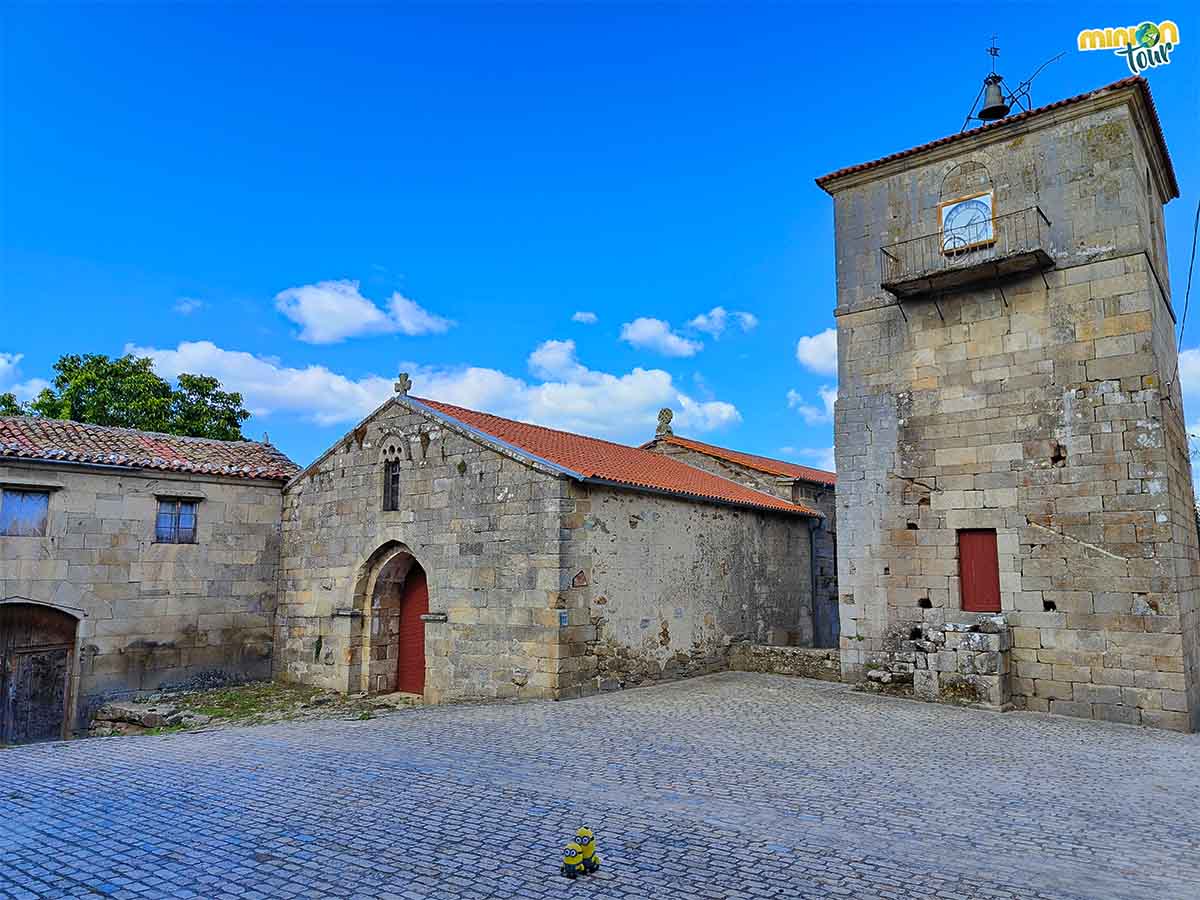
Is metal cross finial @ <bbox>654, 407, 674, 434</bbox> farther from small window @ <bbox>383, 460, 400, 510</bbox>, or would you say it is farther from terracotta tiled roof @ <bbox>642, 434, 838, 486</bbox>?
small window @ <bbox>383, 460, 400, 510</bbox>

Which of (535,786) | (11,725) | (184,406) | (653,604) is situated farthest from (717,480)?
(184,406)

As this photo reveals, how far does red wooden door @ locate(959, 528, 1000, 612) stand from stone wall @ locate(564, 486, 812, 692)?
4.98m

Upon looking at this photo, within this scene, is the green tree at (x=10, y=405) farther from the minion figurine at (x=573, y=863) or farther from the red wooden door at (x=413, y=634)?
the minion figurine at (x=573, y=863)

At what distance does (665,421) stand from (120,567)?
14.8 m

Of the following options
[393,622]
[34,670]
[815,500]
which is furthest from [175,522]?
[815,500]

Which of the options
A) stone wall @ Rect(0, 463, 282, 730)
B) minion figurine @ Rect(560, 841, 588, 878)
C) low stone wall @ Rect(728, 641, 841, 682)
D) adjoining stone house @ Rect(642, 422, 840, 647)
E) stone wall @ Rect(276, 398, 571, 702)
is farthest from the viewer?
adjoining stone house @ Rect(642, 422, 840, 647)

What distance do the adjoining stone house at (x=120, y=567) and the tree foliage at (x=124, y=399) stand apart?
11.2m

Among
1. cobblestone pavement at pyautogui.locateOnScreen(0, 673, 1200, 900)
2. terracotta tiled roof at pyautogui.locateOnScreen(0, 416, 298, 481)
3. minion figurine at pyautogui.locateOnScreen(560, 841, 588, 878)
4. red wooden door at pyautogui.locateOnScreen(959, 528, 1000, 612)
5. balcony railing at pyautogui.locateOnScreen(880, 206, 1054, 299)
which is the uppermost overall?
balcony railing at pyautogui.locateOnScreen(880, 206, 1054, 299)

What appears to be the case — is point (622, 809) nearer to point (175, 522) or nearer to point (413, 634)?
point (413, 634)

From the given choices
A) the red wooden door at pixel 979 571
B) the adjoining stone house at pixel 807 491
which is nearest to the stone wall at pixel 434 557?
the red wooden door at pixel 979 571

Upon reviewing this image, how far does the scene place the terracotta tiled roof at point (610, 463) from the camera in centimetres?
1430

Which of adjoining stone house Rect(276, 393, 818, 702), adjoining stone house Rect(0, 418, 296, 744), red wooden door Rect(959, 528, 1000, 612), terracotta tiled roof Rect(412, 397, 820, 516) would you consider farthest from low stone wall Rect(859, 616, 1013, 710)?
adjoining stone house Rect(0, 418, 296, 744)

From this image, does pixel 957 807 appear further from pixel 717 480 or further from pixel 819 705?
pixel 717 480

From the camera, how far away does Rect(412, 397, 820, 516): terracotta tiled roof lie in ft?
46.9
